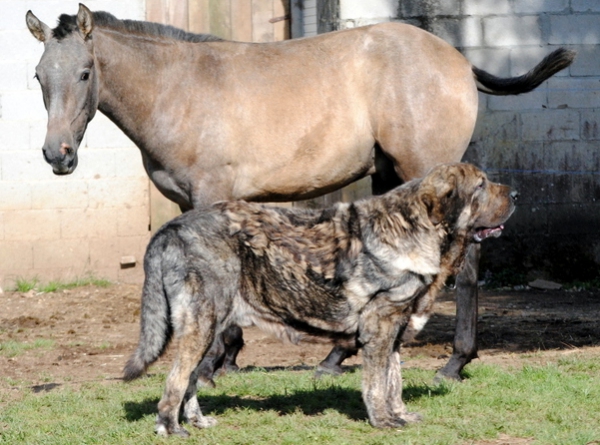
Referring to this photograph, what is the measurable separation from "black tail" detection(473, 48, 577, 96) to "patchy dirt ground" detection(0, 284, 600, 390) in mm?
2121

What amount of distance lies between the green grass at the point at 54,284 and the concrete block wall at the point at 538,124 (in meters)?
4.46

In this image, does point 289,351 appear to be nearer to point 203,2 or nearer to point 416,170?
point 416,170

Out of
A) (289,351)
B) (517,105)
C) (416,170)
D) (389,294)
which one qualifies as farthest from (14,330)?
(517,105)

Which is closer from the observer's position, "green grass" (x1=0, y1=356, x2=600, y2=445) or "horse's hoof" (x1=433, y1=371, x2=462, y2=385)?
"green grass" (x1=0, y1=356, x2=600, y2=445)

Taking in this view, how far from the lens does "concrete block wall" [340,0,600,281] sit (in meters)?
11.7

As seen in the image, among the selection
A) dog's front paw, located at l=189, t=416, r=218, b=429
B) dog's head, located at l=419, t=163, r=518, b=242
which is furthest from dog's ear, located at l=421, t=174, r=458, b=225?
dog's front paw, located at l=189, t=416, r=218, b=429

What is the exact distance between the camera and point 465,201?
597cm

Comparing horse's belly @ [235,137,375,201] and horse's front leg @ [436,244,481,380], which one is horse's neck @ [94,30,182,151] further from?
horse's front leg @ [436,244,481,380]

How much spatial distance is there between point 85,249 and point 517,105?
5.35 m

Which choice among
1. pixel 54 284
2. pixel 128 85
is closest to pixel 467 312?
pixel 128 85

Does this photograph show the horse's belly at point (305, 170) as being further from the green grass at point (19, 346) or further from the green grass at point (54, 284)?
the green grass at point (54, 284)

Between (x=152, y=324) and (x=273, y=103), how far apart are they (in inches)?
97.6

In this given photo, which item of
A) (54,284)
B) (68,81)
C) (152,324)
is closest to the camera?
(152,324)

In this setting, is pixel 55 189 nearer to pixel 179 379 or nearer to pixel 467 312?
pixel 467 312
